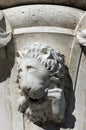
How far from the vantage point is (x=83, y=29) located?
3791 mm

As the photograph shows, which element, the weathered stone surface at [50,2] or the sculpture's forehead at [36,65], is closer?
the sculpture's forehead at [36,65]

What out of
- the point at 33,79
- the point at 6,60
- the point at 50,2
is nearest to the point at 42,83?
the point at 33,79

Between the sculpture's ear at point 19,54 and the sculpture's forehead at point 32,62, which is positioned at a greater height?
the sculpture's forehead at point 32,62

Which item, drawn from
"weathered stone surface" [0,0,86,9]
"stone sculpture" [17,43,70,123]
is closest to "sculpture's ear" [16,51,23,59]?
"stone sculpture" [17,43,70,123]

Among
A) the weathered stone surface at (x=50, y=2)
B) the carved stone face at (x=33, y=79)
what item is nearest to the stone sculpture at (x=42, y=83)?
the carved stone face at (x=33, y=79)

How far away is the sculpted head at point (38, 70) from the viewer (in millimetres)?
3656

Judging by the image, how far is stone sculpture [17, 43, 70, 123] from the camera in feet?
12.0

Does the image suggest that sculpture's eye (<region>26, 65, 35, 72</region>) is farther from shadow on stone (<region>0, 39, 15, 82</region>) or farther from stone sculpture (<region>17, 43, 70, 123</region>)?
shadow on stone (<region>0, 39, 15, 82</region>)

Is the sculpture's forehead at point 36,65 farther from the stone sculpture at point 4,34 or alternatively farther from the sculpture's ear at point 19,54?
the stone sculpture at point 4,34

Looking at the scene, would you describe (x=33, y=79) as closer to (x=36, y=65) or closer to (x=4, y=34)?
(x=36, y=65)

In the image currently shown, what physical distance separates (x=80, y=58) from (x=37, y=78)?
0.19 metres

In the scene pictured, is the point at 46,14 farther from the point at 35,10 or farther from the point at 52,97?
the point at 52,97

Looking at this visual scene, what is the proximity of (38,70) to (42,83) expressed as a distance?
0.04m

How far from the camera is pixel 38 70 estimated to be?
3.66 m
